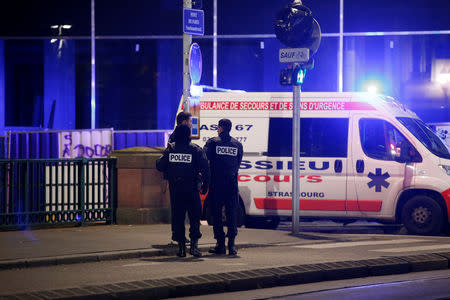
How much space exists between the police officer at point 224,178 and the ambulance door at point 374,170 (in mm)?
3766

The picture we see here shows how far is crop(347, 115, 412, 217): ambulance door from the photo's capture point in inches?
581

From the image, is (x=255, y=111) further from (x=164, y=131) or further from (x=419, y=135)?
(x=164, y=131)

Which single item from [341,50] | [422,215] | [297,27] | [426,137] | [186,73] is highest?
[341,50]

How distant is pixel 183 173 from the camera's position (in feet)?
36.6

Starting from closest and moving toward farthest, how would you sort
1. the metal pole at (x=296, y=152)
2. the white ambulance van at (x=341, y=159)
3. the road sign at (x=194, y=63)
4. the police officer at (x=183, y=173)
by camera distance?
the police officer at (x=183, y=173)
the road sign at (x=194, y=63)
the metal pole at (x=296, y=152)
the white ambulance van at (x=341, y=159)

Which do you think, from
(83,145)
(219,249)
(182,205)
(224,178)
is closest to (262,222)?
(219,249)

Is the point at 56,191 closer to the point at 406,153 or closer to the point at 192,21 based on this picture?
the point at 192,21

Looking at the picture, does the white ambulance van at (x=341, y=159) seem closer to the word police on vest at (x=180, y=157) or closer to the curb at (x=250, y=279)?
the curb at (x=250, y=279)

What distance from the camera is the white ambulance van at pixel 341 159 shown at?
14.7 metres

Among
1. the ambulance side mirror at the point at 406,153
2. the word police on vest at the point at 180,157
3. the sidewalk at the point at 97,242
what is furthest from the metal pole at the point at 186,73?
the ambulance side mirror at the point at 406,153

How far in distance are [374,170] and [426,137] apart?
1.04m

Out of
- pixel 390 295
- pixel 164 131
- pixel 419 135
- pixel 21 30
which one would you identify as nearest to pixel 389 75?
pixel 164 131

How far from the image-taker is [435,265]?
36.2 ft

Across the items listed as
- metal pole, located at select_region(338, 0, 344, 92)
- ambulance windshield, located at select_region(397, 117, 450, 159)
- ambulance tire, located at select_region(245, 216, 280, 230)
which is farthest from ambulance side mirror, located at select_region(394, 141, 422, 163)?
metal pole, located at select_region(338, 0, 344, 92)
